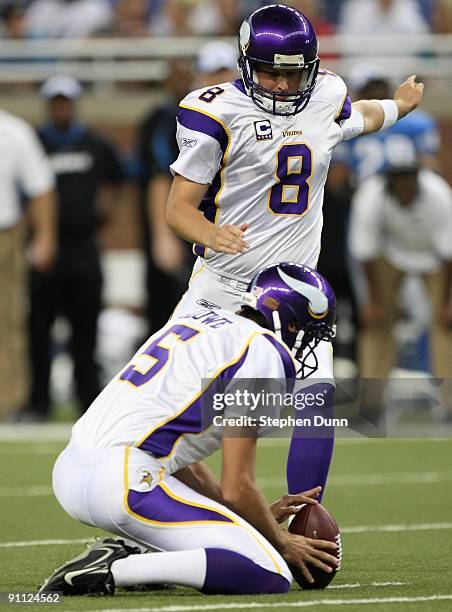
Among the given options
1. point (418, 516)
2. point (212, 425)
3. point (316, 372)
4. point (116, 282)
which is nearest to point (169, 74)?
point (116, 282)

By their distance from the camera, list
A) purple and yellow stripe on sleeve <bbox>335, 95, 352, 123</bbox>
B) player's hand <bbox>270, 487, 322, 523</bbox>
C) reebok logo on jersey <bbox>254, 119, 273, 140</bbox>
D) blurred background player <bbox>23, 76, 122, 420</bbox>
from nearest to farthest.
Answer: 1. player's hand <bbox>270, 487, 322, 523</bbox>
2. reebok logo on jersey <bbox>254, 119, 273, 140</bbox>
3. purple and yellow stripe on sleeve <bbox>335, 95, 352, 123</bbox>
4. blurred background player <bbox>23, 76, 122, 420</bbox>

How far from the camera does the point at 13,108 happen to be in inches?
589

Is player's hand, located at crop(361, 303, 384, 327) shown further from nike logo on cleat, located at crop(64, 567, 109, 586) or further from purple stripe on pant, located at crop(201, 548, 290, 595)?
nike logo on cleat, located at crop(64, 567, 109, 586)

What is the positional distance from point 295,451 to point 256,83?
4.62 feet

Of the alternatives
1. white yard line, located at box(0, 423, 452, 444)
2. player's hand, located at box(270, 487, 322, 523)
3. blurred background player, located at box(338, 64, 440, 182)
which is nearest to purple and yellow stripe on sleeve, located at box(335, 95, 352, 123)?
player's hand, located at box(270, 487, 322, 523)

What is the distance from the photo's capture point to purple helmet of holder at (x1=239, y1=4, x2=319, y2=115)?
19.2 ft

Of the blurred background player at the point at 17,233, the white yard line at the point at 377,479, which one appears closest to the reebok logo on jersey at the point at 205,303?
the white yard line at the point at 377,479

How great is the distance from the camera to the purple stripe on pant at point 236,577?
4.82 m

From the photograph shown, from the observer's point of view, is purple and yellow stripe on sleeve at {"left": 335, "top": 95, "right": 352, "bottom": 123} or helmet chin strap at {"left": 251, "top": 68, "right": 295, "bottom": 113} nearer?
helmet chin strap at {"left": 251, "top": 68, "right": 295, "bottom": 113}

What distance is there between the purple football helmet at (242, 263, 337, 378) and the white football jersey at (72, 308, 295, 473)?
0.13m

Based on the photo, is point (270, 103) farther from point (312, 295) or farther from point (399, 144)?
point (399, 144)

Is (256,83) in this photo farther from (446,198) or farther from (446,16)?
(446,16)

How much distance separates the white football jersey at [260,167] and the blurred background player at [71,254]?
5291 millimetres

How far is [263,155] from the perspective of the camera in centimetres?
600
